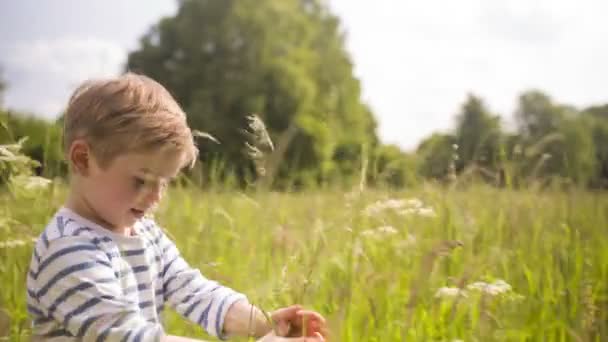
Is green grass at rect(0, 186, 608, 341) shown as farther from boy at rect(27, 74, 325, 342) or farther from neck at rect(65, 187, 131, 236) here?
neck at rect(65, 187, 131, 236)

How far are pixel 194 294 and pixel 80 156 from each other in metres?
0.62

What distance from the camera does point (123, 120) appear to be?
1.79 metres

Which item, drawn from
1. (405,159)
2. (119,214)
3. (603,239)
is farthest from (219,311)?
(603,239)

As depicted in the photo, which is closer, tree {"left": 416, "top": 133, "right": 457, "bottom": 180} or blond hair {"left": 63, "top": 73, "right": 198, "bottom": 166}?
blond hair {"left": 63, "top": 73, "right": 198, "bottom": 166}

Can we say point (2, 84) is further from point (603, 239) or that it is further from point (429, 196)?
point (603, 239)

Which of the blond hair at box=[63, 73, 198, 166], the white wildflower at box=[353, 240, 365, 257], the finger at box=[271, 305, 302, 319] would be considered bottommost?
the finger at box=[271, 305, 302, 319]

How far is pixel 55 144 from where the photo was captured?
3.41 m

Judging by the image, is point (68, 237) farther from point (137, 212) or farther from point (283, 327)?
point (283, 327)

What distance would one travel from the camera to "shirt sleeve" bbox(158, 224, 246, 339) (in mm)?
2072

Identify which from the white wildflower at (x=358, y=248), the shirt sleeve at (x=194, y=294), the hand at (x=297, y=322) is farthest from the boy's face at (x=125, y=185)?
the white wildflower at (x=358, y=248)

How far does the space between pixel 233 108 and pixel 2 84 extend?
1828cm

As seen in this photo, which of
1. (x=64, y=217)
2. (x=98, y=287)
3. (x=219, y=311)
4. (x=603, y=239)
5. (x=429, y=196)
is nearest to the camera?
(x=98, y=287)

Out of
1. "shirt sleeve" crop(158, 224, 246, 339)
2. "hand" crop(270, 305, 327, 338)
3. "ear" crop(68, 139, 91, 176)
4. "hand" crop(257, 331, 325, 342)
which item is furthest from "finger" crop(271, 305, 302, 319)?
"ear" crop(68, 139, 91, 176)

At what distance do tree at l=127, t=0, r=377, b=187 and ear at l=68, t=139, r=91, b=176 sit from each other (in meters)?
18.2
